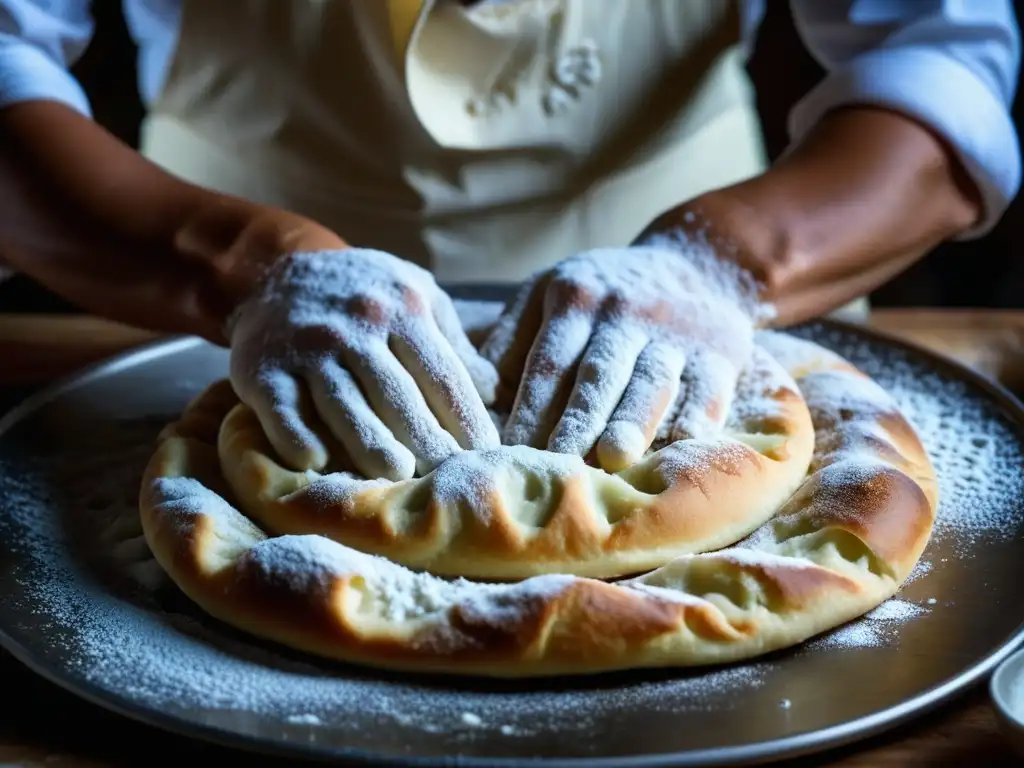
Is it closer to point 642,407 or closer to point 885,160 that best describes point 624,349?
point 642,407

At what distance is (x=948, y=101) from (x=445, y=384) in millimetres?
744

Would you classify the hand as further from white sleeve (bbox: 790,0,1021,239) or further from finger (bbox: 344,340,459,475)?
white sleeve (bbox: 790,0,1021,239)

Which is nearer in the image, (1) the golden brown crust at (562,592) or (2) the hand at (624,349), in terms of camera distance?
(1) the golden brown crust at (562,592)

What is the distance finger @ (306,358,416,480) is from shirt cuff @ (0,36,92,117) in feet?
2.15

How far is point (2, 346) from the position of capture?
62.1 inches

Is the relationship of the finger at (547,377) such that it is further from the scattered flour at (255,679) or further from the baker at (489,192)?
the scattered flour at (255,679)

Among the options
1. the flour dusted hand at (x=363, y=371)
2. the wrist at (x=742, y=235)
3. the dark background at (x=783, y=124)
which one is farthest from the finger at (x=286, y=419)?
the dark background at (x=783, y=124)

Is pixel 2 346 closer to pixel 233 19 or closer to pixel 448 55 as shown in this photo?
pixel 233 19

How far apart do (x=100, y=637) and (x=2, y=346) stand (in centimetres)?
83

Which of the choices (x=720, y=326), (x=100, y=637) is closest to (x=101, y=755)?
(x=100, y=637)

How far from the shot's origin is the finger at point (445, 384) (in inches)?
40.3

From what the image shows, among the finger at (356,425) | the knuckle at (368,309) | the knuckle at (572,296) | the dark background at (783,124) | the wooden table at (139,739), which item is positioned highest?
the knuckle at (572,296)

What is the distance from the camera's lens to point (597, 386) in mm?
1037

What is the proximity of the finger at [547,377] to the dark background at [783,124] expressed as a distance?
179 cm
